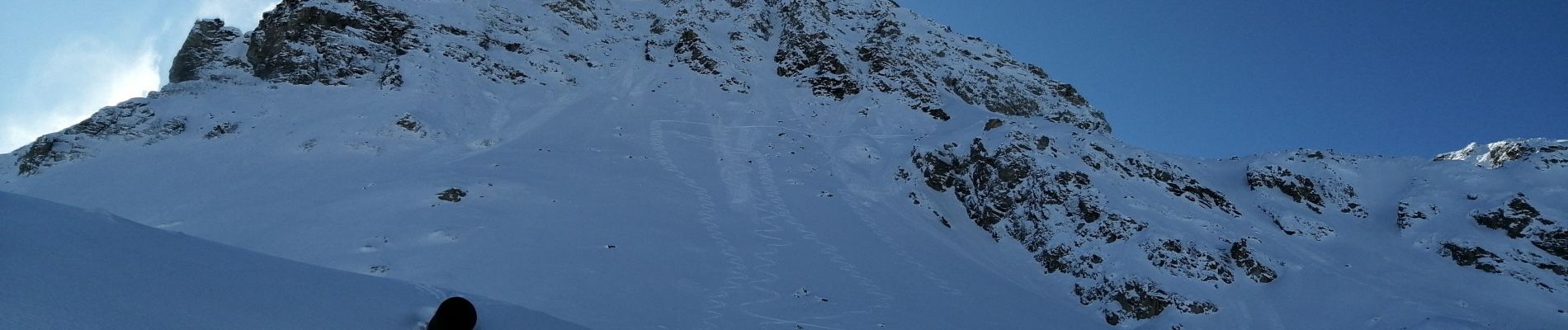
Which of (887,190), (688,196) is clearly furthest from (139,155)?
(887,190)

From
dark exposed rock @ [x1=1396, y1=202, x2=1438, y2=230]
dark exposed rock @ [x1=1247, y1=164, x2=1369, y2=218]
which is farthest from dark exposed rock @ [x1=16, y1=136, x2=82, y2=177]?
dark exposed rock @ [x1=1396, y1=202, x2=1438, y2=230]

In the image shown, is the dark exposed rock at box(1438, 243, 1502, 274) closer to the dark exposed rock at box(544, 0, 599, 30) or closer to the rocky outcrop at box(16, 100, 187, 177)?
the rocky outcrop at box(16, 100, 187, 177)

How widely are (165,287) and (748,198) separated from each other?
18.4 metres

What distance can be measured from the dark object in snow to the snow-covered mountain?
13.5 ft

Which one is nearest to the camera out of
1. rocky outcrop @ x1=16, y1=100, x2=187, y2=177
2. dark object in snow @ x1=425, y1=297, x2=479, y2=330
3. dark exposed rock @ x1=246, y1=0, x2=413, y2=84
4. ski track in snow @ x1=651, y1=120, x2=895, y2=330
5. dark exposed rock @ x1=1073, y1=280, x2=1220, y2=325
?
dark object in snow @ x1=425, y1=297, x2=479, y2=330

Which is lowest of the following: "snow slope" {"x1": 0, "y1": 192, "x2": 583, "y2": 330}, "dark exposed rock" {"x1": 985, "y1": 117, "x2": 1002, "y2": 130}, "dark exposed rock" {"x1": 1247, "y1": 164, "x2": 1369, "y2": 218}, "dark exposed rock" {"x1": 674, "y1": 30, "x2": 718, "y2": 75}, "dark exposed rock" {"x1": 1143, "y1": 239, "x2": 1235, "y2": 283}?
"snow slope" {"x1": 0, "y1": 192, "x2": 583, "y2": 330}

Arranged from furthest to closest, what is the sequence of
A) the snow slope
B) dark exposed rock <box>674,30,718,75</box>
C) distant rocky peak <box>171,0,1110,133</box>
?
dark exposed rock <box>674,30,718,75</box>, distant rocky peak <box>171,0,1110,133</box>, the snow slope

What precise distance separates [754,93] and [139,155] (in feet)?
98.5

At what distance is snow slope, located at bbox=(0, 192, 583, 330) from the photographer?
588cm

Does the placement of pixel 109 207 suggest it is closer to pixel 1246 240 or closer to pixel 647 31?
pixel 1246 240

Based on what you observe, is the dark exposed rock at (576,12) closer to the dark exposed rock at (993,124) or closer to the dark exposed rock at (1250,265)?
the dark exposed rock at (993,124)

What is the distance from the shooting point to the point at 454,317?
7.07m

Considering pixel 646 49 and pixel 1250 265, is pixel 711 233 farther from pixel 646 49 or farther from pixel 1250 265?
pixel 646 49

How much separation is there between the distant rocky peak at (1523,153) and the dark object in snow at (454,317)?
42449 millimetres
